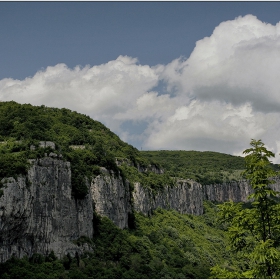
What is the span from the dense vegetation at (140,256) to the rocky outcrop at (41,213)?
1.22m

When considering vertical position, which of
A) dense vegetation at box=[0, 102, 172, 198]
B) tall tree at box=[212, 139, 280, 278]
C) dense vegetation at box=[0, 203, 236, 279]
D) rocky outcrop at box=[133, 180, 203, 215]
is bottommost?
dense vegetation at box=[0, 203, 236, 279]

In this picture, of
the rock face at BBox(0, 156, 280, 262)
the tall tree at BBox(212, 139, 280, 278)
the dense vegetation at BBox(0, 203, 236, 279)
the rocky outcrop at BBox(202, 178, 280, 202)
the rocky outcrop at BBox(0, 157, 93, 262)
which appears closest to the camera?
the tall tree at BBox(212, 139, 280, 278)

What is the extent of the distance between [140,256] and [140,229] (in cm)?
1588

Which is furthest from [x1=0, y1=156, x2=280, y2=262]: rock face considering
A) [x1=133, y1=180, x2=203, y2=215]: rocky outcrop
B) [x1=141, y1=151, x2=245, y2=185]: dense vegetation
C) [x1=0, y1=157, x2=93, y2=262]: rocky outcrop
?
[x1=141, y1=151, x2=245, y2=185]: dense vegetation

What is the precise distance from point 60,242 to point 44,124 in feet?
119

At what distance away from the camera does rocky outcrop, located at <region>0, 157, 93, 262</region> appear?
36.9 m

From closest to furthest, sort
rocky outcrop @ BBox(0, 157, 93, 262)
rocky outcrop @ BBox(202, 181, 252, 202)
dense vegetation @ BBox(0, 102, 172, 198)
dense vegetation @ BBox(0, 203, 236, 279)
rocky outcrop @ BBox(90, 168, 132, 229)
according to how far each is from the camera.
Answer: rocky outcrop @ BBox(0, 157, 93, 262) < dense vegetation @ BBox(0, 203, 236, 279) < dense vegetation @ BBox(0, 102, 172, 198) < rocky outcrop @ BBox(90, 168, 132, 229) < rocky outcrop @ BBox(202, 181, 252, 202)

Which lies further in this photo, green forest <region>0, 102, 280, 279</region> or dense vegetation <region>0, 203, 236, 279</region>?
dense vegetation <region>0, 203, 236, 279</region>

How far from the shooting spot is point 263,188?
16719 millimetres

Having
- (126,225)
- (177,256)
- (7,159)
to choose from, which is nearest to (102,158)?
(126,225)

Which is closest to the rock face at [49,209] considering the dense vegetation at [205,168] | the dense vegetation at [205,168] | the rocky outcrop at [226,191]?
the dense vegetation at [205,168]

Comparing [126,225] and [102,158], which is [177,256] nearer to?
Answer: [126,225]

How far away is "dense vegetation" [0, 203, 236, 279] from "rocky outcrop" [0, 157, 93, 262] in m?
1.22

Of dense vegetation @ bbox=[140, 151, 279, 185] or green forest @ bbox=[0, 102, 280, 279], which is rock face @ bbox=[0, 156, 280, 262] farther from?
dense vegetation @ bbox=[140, 151, 279, 185]
